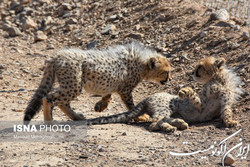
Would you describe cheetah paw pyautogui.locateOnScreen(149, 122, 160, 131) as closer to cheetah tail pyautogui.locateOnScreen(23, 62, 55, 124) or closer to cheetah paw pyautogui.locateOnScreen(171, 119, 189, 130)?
cheetah paw pyautogui.locateOnScreen(171, 119, 189, 130)

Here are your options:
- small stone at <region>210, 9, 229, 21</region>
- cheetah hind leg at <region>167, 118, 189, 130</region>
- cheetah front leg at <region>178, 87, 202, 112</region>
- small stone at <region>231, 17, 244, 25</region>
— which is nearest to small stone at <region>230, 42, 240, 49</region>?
small stone at <region>231, 17, 244, 25</region>

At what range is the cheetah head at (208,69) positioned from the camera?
22.0 ft

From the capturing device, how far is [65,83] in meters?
5.93

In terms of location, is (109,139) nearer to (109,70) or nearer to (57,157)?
(57,157)

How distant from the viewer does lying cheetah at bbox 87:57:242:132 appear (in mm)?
6340

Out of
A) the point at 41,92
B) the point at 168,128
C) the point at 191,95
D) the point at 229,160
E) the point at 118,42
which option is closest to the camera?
the point at 229,160

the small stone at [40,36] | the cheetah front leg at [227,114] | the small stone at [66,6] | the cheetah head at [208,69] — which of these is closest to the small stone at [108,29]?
the small stone at [40,36]

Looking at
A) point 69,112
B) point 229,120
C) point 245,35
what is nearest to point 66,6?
point 245,35

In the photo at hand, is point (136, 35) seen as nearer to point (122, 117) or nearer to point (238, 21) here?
point (238, 21)

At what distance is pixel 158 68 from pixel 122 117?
1.35m

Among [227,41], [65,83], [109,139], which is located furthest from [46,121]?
[227,41]

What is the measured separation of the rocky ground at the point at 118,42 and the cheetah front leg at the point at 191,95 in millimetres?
329

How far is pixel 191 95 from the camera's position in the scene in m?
6.23

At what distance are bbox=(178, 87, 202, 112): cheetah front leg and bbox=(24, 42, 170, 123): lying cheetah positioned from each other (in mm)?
1096
